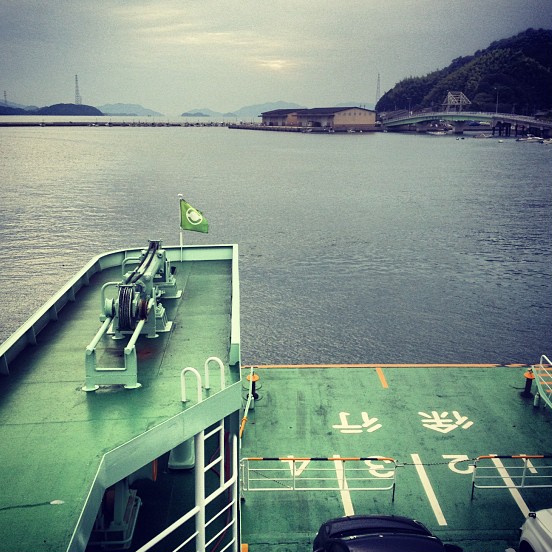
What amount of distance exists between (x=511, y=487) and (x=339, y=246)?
2872 centimetres

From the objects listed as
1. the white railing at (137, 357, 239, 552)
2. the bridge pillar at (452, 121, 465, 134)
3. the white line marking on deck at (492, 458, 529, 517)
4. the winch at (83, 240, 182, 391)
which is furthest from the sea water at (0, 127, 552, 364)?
the bridge pillar at (452, 121, 465, 134)

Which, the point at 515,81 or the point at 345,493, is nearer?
the point at 345,493

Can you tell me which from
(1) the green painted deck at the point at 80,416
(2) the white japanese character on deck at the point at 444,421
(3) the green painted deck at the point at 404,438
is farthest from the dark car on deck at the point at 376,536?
(2) the white japanese character on deck at the point at 444,421

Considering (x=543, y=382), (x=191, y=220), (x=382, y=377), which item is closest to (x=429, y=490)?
(x=382, y=377)

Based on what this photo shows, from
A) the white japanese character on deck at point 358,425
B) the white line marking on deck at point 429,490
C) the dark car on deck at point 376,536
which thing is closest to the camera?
the dark car on deck at point 376,536

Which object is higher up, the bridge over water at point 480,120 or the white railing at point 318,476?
the bridge over water at point 480,120

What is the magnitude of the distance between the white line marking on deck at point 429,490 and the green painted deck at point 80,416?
4943mm

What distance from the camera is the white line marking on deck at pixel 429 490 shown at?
428 inches

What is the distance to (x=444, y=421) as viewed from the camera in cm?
1434

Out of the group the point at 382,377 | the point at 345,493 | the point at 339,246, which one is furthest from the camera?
the point at 339,246

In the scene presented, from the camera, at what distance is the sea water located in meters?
25.3

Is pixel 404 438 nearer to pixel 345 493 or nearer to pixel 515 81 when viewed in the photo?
pixel 345 493

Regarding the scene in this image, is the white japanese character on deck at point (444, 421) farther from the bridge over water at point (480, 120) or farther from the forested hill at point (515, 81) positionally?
the forested hill at point (515, 81)

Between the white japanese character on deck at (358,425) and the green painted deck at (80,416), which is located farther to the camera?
the white japanese character on deck at (358,425)
